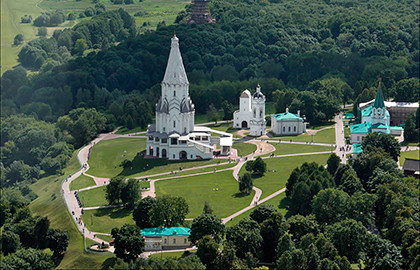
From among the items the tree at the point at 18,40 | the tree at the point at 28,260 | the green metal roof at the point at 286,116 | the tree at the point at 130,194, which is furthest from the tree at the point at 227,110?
the tree at the point at 28,260

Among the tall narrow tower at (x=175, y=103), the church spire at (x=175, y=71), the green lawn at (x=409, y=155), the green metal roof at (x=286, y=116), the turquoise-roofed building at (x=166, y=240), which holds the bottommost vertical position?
the turquoise-roofed building at (x=166, y=240)

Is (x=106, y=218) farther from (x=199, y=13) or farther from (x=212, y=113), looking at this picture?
(x=199, y=13)

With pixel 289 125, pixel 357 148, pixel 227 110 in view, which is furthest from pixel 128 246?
pixel 227 110

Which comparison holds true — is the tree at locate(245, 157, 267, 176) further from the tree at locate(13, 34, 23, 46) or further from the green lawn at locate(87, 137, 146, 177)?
the tree at locate(13, 34, 23, 46)

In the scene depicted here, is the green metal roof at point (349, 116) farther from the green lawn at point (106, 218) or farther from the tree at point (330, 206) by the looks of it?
the green lawn at point (106, 218)

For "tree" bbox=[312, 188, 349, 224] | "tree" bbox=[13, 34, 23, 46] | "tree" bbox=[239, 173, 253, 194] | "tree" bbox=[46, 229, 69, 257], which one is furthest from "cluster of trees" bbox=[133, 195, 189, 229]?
"tree" bbox=[13, 34, 23, 46]

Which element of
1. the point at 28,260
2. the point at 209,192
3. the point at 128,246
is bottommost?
the point at 28,260
